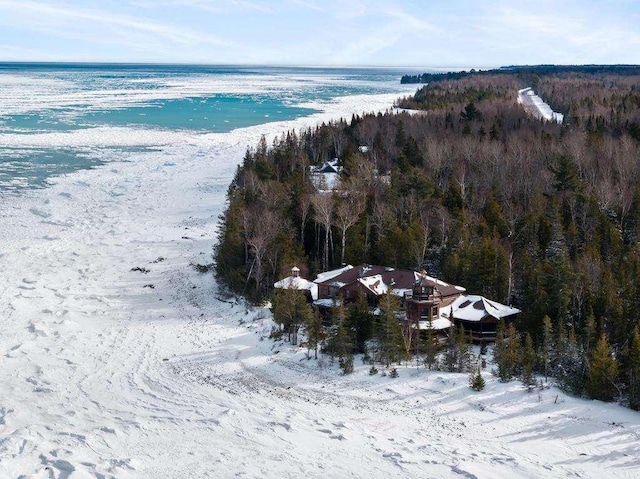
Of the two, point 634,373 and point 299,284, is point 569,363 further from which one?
point 299,284

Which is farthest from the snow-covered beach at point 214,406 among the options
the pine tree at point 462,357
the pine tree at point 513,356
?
the pine tree at point 462,357

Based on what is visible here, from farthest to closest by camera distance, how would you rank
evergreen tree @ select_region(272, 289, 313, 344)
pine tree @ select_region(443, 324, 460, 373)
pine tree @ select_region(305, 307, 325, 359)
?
evergreen tree @ select_region(272, 289, 313, 344) → pine tree @ select_region(305, 307, 325, 359) → pine tree @ select_region(443, 324, 460, 373)

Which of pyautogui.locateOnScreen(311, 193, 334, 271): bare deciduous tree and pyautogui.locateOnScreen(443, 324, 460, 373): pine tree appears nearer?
pyautogui.locateOnScreen(443, 324, 460, 373): pine tree

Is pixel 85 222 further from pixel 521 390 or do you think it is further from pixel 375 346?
pixel 521 390

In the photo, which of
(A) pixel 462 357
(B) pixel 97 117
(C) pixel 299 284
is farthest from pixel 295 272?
(B) pixel 97 117

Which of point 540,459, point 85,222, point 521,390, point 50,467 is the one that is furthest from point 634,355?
point 85,222

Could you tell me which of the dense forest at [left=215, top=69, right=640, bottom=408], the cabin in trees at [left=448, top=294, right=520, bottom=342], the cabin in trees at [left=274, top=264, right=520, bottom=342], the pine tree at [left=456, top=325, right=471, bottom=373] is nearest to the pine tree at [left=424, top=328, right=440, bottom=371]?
the cabin in trees at [left=274, top=264, right=520, bottom=342]

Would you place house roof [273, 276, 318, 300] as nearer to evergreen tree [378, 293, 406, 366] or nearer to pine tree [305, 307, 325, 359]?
pine tree [305, 307, 325, 359]

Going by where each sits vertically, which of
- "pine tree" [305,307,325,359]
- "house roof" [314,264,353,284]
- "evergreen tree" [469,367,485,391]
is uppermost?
"house roof" [314,264,353,284]

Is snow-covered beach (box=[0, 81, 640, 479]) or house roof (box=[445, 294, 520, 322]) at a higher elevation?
house roof (box=[445, 294, 520, 322])
